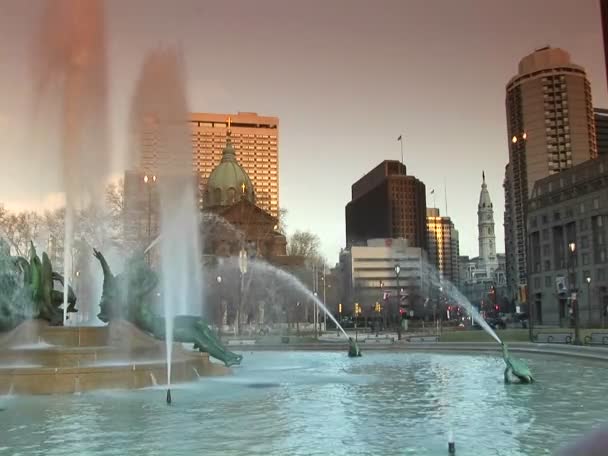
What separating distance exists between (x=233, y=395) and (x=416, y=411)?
5868 mm

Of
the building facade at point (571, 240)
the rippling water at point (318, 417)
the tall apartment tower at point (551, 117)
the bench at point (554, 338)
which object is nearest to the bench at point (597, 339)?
the bench at point (554, 338)

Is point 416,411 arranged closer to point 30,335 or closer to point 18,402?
point 18,402

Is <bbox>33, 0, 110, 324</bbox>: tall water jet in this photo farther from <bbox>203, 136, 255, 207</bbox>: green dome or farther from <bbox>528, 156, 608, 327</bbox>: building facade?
<bbox>203, 136, 255, 207</bbox>: green dome

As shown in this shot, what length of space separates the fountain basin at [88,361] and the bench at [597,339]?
21.5 meters

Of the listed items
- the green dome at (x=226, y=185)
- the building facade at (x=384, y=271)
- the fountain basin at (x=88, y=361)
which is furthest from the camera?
the building facade at (x=384, y=271)

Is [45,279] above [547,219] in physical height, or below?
below

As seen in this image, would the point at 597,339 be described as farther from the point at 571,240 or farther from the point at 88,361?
the point at 571,240

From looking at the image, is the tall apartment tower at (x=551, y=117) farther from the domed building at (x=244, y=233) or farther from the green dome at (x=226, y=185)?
the domed building at (x=244, y=233)

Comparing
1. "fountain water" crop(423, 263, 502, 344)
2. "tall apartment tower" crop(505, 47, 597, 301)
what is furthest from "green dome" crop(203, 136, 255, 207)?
"tall apartment tower" crop(505, 47, 597, 301)

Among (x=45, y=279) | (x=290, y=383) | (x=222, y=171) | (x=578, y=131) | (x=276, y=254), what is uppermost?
(x=578, y=131)

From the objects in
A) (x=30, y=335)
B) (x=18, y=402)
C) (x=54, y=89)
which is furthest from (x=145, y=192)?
(x=18, y=402)

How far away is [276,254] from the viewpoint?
350 feet

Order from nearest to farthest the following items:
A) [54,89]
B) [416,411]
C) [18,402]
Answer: [416,411] < [18,402] < [54,89]

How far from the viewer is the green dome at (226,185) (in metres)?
136
